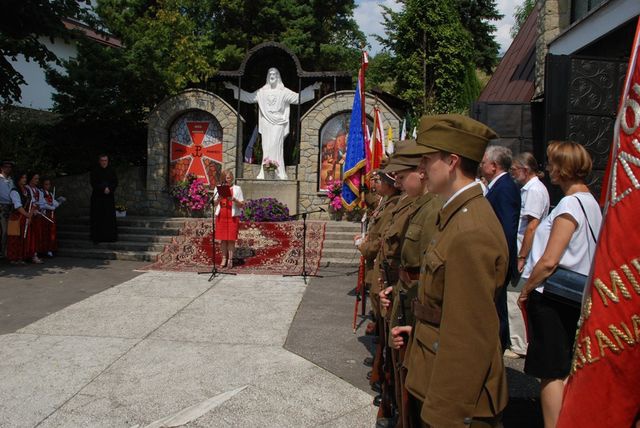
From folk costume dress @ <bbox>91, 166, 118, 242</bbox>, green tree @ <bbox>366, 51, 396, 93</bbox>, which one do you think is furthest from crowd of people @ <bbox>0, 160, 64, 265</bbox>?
green tree @ <bbox>366, 51, 396, 93</bbox>

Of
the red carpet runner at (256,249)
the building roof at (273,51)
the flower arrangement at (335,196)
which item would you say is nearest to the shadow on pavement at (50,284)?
the red carpet runner at (256,249)

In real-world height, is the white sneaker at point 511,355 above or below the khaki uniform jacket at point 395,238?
below

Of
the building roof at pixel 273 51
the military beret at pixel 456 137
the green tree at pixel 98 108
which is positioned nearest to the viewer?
the military beret at pixel 456 137

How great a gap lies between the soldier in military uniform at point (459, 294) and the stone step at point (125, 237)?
9.93 meters

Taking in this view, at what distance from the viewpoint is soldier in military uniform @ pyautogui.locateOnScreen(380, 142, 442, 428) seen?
2.53m

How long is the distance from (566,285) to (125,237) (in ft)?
34.4

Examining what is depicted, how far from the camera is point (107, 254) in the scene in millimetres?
10805

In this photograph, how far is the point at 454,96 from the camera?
22219 mm

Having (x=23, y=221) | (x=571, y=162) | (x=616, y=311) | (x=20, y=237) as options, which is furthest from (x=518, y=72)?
(x=616, y=311)

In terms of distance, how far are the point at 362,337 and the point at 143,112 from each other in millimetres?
12227

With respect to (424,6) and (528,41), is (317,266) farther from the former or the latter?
(424,6)

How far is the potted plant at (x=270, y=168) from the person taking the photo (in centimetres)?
1441

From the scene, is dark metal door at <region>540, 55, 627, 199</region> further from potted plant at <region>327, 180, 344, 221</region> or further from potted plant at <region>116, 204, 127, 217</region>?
potted plant at <region>116, 204, 127, 217</region>

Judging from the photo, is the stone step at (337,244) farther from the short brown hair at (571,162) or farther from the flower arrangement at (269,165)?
the short brown hair at (571,162)
